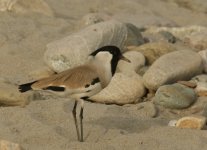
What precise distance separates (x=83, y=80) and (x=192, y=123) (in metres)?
1.26

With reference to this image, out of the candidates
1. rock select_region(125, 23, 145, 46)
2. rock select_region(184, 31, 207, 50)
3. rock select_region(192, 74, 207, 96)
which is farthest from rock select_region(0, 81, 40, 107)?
rock select_region(184, 31, 207, 50)

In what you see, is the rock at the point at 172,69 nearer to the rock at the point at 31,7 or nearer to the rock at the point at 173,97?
the rock at the point at 173,97

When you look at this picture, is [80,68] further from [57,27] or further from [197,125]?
[57,27]

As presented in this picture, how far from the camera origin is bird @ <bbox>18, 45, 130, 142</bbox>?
5199mm

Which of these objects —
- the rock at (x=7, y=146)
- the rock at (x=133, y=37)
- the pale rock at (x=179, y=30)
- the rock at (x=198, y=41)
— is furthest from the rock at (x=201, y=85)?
the rock at (x=7, y=146)

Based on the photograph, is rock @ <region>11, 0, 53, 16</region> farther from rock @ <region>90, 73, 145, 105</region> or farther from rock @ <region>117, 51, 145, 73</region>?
rock @ <region>90, 73, 145, 105</region>

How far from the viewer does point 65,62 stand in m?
7.35

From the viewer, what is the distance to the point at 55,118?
5957 millimetres

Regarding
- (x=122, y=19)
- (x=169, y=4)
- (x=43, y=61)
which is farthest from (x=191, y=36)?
(x=169, y=4)

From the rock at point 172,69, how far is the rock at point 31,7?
3202mm

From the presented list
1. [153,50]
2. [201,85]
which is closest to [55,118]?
[201,85]

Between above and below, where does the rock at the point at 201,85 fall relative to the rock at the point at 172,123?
below

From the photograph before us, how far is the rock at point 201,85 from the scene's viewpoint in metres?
7.04

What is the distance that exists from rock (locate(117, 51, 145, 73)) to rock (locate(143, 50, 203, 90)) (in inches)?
12.1
